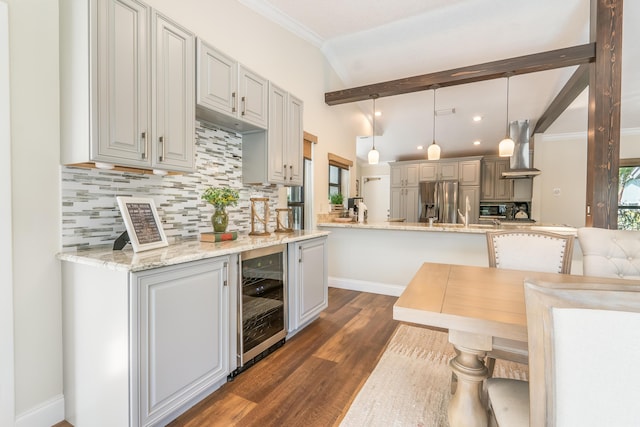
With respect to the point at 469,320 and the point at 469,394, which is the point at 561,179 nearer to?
the point at 469,394

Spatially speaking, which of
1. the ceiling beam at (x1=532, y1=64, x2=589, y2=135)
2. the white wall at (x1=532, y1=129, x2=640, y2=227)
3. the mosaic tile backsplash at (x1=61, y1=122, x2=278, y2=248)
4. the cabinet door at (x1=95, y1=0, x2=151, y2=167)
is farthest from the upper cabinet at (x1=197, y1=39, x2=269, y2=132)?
the white wall at (x1=532, y1=129, x2=640, y2=227)

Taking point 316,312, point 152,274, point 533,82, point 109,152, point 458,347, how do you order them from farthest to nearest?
point 533,82, point 316,312, point 109,152, point 152,274, point 458,347

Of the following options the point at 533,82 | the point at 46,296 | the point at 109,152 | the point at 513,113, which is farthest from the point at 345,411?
the point at 513,113

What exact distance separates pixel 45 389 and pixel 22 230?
0.85 meters

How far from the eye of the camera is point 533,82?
4.49 meters

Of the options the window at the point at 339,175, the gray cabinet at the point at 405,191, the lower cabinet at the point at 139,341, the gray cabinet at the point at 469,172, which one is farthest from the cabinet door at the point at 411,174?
the lower cabinet at the point at 139,341

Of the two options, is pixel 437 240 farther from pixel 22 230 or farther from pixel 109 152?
pixel 22 230

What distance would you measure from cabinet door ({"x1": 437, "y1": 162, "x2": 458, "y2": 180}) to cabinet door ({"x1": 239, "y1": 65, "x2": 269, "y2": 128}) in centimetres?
597

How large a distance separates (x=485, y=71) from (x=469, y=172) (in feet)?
13.8

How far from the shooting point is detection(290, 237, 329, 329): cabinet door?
250 cm

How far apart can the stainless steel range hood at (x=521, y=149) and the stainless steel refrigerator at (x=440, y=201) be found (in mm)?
1312

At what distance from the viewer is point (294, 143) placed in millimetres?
2941

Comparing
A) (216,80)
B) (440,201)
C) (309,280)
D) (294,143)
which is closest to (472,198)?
(440,201)

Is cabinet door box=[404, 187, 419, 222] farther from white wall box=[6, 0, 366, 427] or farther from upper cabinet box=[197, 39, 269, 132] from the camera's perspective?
white wall box=[6, 0, 366, 427]
